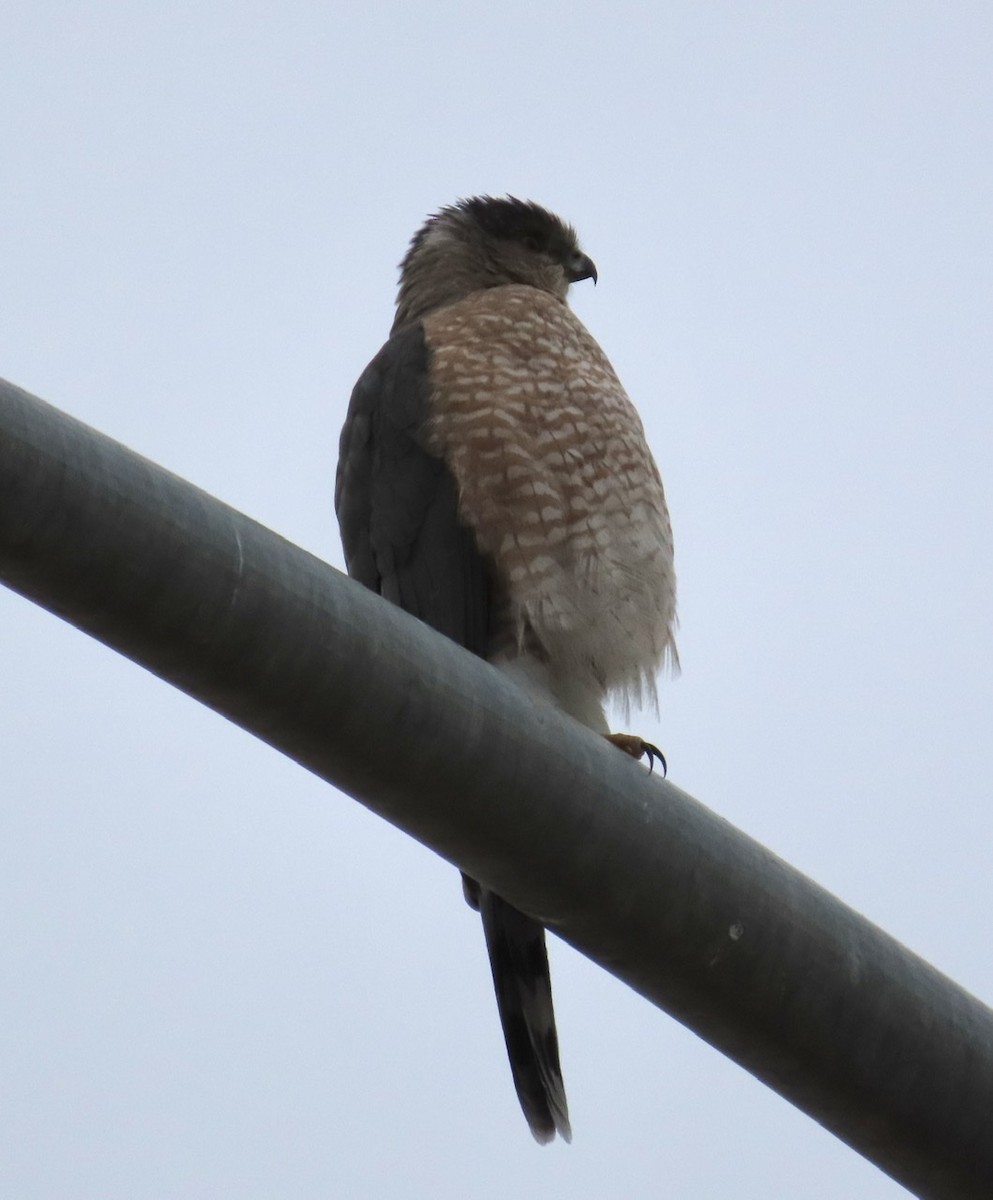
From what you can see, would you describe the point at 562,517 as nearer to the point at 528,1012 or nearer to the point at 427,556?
the point at 427,556

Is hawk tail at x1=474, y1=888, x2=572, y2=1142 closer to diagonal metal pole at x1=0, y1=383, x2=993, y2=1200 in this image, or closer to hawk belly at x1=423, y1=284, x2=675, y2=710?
hawk belly at x1=423, y1=284, x2=675, y2=710

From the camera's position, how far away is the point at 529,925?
131 inches

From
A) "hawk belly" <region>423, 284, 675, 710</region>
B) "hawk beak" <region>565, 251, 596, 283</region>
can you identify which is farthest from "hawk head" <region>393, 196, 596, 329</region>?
"hawk belly" <region>423, 284, 675, 710</region>

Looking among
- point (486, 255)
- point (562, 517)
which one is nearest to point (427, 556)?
point (562, 517)

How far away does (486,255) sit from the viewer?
5.15m

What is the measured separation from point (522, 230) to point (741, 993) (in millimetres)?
3734

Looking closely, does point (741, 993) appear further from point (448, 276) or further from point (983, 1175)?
point (448, 276)

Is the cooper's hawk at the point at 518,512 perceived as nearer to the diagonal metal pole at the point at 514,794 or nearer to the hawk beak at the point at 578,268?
the hawk beak at the point at 578,268

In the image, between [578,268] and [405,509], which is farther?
[578,268]

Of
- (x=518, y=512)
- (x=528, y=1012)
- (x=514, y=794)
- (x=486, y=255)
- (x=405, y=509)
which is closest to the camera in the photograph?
(x=514, y=794)

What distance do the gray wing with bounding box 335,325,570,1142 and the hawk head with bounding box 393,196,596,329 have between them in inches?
20.6

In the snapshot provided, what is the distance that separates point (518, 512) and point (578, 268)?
1.74 m

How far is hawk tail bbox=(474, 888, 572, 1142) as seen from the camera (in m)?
3.04

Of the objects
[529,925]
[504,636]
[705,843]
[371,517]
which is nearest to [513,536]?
[504,636]
